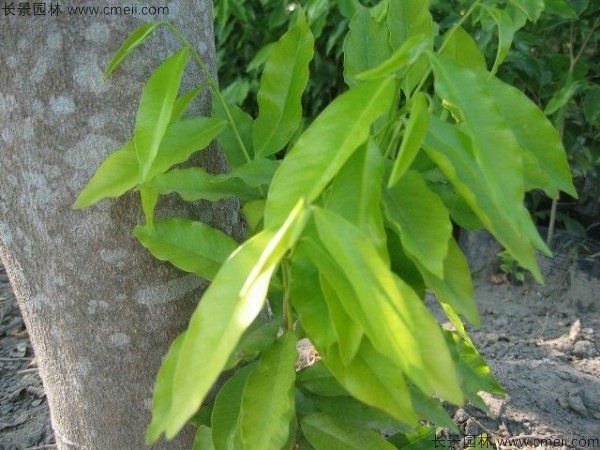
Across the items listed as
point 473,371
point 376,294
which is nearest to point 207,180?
point 376,294

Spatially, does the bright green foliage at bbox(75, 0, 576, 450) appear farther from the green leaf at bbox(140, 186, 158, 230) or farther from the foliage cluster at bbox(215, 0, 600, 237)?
the foliage cluster at bbox(215, 0, 600, 237)

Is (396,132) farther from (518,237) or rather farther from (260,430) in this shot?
(260,430)

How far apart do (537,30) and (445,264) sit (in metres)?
2.31

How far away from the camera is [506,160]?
0.56 metres

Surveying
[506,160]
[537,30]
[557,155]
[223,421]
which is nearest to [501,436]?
[223,421]

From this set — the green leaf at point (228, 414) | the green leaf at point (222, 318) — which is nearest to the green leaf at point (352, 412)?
the green leaf at point (228, 414)

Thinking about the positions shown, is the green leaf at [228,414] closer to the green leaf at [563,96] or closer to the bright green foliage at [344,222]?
the bright green foliage at [344,222]

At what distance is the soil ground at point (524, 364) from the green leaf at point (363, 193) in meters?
0.68

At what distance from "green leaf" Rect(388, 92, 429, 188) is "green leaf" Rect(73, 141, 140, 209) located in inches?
14.5

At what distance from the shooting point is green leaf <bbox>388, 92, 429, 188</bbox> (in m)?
0.56

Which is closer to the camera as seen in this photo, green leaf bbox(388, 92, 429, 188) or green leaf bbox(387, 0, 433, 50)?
green leaf bbox(388, 92, 429, 188)

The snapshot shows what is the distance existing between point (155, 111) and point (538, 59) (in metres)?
2.24

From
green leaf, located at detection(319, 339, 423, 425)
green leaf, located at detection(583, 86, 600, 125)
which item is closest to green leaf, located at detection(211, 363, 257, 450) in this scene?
green leaf, located at detection(319, 339, 423, 425)

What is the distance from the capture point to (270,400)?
76 cm
